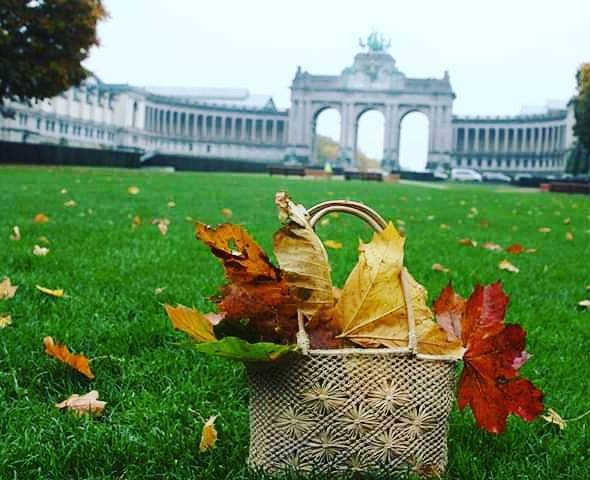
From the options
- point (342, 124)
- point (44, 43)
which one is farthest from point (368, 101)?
point (44, 43)

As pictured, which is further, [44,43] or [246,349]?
[44,43]

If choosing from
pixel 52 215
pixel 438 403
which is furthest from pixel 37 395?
pixel 52 215

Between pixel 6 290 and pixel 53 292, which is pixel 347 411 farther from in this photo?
pixel 6 290

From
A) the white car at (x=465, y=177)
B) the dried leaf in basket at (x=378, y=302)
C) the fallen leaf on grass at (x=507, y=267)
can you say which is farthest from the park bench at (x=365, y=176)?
the dried leaf in basket at (x=378, y=302)

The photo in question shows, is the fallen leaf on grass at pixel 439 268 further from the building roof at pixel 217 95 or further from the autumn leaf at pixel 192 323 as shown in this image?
the building roof at pixel 217 95

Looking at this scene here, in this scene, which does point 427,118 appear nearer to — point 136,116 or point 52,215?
point 136,116

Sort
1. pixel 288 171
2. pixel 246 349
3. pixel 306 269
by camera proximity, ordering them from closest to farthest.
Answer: pixel 246 349, pixel 306 269, pixel 288 171
